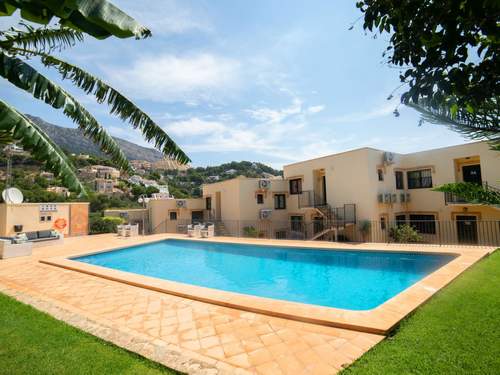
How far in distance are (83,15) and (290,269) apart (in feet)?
34.6

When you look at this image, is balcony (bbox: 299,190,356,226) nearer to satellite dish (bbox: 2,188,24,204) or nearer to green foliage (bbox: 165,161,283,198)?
satellite dish (bbox: 2,188,24,204)

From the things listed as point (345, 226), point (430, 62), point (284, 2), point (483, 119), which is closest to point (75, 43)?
point (284, 2)

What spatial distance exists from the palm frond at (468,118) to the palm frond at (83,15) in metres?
2.91

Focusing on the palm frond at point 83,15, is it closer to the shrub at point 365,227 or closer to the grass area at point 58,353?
the grass area at point 58,353

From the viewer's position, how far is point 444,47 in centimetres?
195

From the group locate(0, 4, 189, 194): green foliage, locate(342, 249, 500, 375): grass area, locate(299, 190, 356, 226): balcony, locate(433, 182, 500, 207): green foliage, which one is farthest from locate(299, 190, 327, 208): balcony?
locate(433, 182, 500, 207): green foliage

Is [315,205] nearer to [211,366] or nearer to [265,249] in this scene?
[265,249]

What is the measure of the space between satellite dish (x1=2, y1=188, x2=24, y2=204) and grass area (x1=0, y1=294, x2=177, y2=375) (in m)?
14.0

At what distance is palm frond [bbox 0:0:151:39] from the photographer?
6.75ft

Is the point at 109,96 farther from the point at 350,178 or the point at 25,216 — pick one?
the point at 25,216

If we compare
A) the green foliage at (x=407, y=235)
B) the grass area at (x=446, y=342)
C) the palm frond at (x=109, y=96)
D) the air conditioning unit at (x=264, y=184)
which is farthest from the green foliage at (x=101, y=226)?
the grass area at (x=446, y=342)

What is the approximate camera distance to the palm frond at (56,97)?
343 cm

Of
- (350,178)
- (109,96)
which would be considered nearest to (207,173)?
(350,178)

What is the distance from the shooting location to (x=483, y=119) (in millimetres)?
2916
